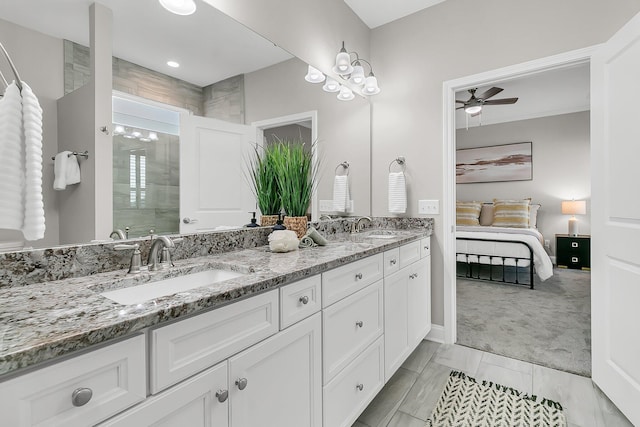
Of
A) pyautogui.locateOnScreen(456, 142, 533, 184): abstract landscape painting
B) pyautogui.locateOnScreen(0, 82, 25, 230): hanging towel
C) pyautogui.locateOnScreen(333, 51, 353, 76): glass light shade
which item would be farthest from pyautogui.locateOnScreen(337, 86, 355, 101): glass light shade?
pyautogui.locateOnScreen(456, 142, 533, 184): abstract landscape painting

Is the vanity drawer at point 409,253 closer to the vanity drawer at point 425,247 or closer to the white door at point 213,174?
the vanity drawer at point 425,247

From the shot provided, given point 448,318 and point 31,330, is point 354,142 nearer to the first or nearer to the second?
point 448,318

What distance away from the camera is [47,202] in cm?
98

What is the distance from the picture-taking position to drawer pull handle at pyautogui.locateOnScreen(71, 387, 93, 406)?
1.82 feet

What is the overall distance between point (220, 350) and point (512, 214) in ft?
18.5

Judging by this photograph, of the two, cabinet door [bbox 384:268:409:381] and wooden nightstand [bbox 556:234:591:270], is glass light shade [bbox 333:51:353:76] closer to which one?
cabinet door [bbox 384:268:409:381]

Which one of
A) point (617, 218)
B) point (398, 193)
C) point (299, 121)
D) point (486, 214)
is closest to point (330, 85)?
point (299, 121)

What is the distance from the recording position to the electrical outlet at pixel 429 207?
2.54m

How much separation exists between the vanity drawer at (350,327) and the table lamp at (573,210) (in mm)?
4980

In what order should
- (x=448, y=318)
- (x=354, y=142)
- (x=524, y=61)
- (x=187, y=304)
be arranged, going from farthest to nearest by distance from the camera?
1. (x=354, y=142)
2. (x=448, y=318)
3. (x=524, y=61)
4. (x=187, y=304)

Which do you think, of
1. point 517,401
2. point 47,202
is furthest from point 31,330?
point 517,401

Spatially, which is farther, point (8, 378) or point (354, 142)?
point (354, 142)

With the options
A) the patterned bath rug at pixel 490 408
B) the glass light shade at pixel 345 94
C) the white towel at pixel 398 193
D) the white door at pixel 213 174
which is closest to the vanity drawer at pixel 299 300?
the white door at pixel 213 174

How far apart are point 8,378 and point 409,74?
2.90 m
